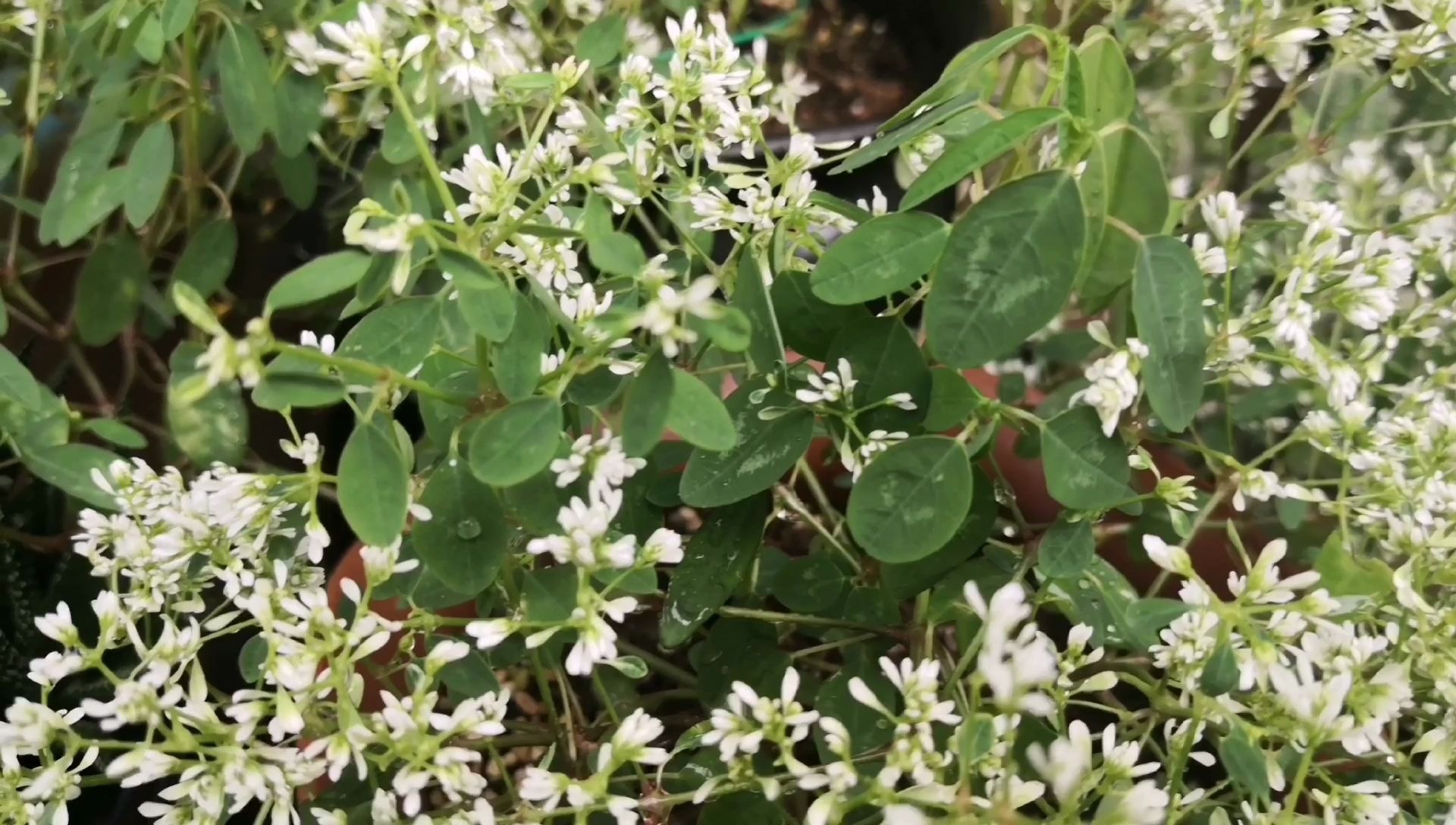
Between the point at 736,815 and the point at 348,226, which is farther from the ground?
the point at 348,226

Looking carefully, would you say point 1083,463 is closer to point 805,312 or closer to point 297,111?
point 805,312

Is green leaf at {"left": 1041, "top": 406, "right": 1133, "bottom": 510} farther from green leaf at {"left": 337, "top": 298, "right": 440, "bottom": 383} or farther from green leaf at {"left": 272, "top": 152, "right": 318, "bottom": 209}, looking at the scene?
green leaf at {"left": 272, "top": 152, "right": 318, "bottom": 209}

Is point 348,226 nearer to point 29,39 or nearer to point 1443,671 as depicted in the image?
point 1443,671

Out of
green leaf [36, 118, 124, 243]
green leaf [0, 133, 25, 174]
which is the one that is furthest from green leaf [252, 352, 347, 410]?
green leaf [0, 133, 25, 174]

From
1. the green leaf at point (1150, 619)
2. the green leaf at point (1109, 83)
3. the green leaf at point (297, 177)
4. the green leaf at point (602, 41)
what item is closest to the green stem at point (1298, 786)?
the green leaf at point (1150, 619)

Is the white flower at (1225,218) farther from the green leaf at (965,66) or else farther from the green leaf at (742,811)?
the green leaf at (742,811)

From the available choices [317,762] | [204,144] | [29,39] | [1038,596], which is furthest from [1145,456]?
[29,39]
